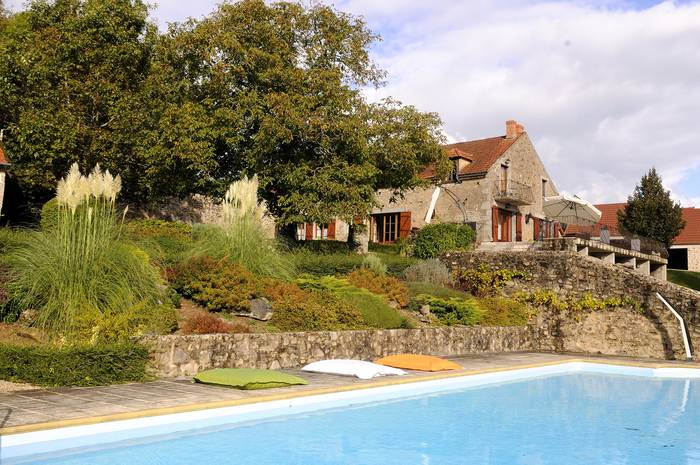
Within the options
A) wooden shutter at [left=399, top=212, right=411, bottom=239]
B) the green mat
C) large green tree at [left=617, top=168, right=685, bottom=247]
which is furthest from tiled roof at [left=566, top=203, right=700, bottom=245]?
the green mat

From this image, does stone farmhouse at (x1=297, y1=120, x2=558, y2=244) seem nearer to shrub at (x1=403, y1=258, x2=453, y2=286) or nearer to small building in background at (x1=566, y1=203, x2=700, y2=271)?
small building in background at (x1=566, y1=203, x2=700, y2=271)

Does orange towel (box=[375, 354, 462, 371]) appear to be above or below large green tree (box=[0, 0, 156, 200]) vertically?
below

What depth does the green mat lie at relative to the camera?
351 inches

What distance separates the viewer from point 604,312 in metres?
18.7

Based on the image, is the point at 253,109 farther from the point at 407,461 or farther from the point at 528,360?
the point at 407,461

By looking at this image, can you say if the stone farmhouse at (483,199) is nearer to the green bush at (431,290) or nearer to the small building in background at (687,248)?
the small building in background at (687,248)

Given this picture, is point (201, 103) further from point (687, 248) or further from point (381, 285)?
point (687, 248)

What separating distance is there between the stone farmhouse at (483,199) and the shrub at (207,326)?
18.3 m

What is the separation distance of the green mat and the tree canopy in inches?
382

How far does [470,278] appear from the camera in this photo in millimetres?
20500

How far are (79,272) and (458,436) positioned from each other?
18.1 feet

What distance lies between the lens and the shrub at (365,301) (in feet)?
44.9

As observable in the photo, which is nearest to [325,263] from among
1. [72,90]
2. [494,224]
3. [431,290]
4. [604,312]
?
[431,290]

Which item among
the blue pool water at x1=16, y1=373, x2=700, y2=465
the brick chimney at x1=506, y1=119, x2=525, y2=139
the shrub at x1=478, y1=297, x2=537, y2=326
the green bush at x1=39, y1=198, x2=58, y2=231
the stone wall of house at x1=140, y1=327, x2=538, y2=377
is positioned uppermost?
the brick chimney at x1=506, y1=119, x2=525, y2=139
